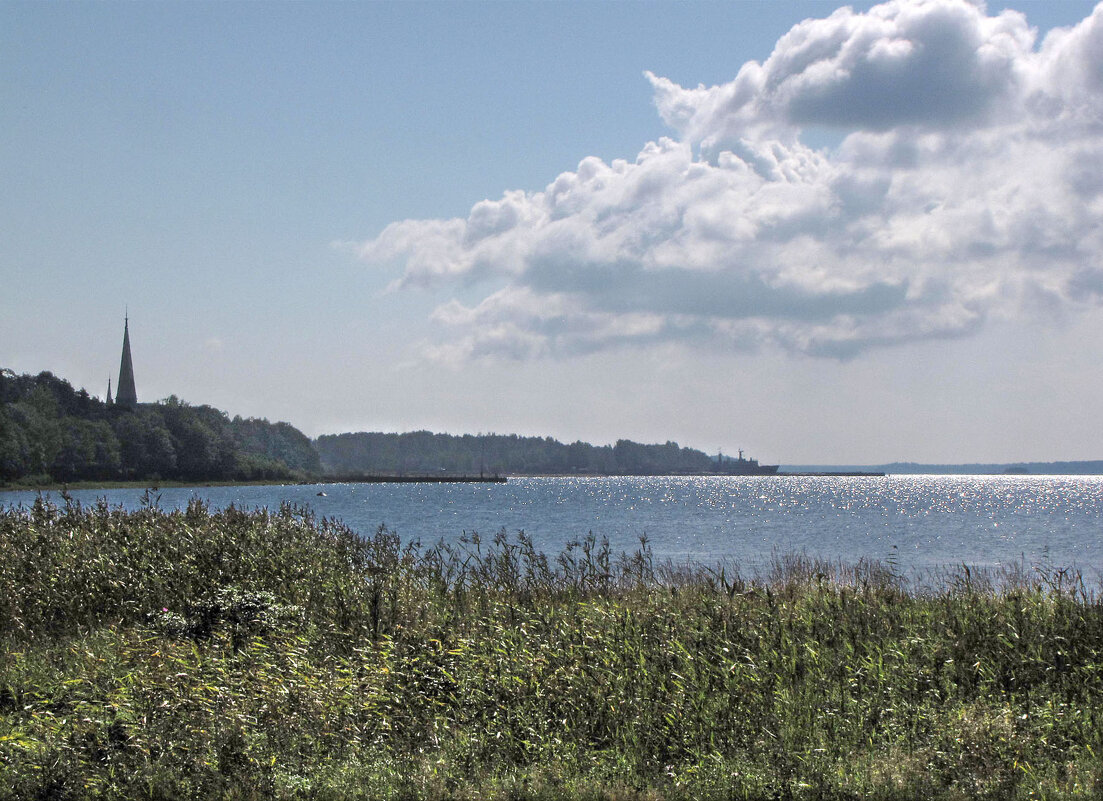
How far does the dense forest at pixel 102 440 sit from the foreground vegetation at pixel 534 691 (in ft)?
329

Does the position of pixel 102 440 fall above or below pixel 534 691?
above

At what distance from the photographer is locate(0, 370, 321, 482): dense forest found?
333 ft

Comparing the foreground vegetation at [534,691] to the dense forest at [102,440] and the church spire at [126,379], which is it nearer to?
the dense forest at [102,440]

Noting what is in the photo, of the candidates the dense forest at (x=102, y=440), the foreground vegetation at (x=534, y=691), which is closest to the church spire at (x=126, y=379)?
the dense forest at (x=102, y=440)

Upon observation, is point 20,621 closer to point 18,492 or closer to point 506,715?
point 506,715

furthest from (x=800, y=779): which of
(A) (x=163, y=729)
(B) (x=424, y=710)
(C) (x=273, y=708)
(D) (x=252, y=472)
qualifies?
(D) (x=252, y=472)

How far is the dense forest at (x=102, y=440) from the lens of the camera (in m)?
101

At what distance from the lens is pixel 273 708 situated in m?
8.06

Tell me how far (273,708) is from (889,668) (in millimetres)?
6124

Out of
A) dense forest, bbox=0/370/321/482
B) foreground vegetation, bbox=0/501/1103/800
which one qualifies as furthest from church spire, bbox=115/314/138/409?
foreground vegetation, bbox=0/501/1103/800

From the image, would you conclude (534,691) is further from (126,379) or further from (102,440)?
(126,379)

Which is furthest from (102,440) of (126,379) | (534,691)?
(534,691)

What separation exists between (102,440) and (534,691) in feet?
411

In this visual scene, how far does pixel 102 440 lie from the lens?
11812cm
